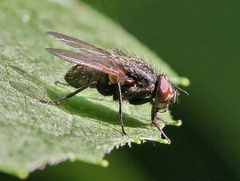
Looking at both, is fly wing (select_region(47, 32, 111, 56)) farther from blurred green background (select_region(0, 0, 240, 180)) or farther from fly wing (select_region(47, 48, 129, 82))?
blurred green background (select_region(0, 0, 240, 180))

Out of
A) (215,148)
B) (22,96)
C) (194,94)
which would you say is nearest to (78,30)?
(194,94)

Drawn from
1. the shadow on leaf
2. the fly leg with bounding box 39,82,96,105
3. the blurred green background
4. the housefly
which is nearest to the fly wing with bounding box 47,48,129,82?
the housefly

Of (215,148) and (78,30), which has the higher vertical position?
(78,30)

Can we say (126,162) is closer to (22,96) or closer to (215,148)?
(215,148)

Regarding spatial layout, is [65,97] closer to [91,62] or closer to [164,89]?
[91,62]

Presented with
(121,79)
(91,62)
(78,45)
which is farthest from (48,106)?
(78,45)
